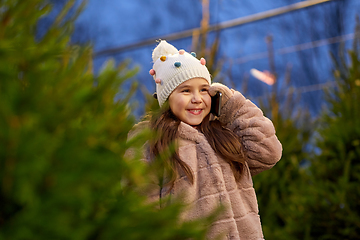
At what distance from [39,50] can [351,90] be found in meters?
4.14

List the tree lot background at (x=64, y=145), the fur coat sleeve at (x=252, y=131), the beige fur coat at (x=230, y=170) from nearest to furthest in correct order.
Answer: the tree lot background at (x=64, y=145), the beige fur coat at (x=230, y=170), the fur coat sleeve at (x=252, y=131)

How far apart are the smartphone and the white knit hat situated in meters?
0.13

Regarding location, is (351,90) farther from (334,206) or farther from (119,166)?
(119,166)

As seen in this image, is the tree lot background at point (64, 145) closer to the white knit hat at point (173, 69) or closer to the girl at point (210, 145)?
the girl at point (210, 145)

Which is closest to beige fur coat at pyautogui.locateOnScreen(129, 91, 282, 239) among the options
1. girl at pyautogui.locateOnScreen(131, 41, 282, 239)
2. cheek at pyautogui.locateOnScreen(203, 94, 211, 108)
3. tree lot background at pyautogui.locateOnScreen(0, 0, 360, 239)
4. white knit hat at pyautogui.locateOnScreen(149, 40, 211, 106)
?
girl at pyautogui.locateOnScreen(131, 41, 282, 239)

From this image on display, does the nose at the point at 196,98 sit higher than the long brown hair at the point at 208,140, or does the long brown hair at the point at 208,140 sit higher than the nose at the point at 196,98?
the nose at the point at 196,98

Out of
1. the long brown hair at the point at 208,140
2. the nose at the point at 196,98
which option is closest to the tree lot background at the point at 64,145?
the long brown hair at the point at 208,140

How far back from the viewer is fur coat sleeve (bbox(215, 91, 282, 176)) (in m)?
2.37

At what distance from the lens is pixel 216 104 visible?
2490 millimetres

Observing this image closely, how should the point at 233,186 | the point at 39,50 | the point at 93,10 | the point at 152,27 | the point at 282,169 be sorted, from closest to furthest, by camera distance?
1. the point at 39,50
2. the point at 233,186
3. the point at 282,169
4. the point at 93,10
5. the point at 152,27

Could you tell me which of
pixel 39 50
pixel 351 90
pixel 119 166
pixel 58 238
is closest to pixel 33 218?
pixel 58 238

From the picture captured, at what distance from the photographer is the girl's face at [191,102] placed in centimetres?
243

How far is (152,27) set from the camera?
18.6 m

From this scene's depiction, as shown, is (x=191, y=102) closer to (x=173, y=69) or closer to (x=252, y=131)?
(x=173, y=69)
